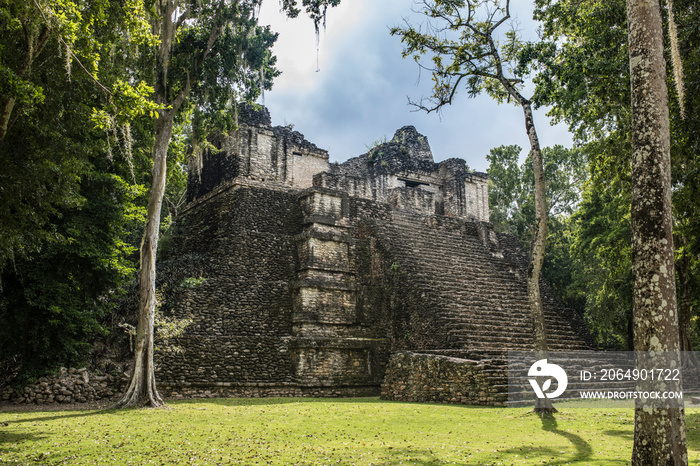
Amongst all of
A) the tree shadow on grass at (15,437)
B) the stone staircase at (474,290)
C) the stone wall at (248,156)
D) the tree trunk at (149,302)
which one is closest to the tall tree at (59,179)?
the tree trunk at (149,302)

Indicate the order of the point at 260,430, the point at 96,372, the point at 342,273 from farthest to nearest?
the point at 342,273 < the point at 96,372 < the point at 260,430

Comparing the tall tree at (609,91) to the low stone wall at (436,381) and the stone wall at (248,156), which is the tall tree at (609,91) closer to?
the low stone wall at (436,381)

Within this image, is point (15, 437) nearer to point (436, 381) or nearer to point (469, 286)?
point (436, 381)

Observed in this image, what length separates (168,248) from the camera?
15680 millimetres

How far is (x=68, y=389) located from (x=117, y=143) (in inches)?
189

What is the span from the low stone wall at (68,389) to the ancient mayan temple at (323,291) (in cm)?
99

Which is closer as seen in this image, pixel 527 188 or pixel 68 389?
pixel 68 389

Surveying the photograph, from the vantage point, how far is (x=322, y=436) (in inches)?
254

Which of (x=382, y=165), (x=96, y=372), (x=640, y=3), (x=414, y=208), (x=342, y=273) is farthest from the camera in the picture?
(x=382, y=165)

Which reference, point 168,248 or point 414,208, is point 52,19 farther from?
point 414,208

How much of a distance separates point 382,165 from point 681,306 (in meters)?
11.7

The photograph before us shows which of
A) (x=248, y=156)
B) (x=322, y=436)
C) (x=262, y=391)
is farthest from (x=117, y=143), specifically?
(x=248, y=156)

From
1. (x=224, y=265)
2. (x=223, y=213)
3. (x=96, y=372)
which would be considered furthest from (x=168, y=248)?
(x=96, y=372)

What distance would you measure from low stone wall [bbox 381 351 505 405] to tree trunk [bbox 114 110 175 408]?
14.2ft
